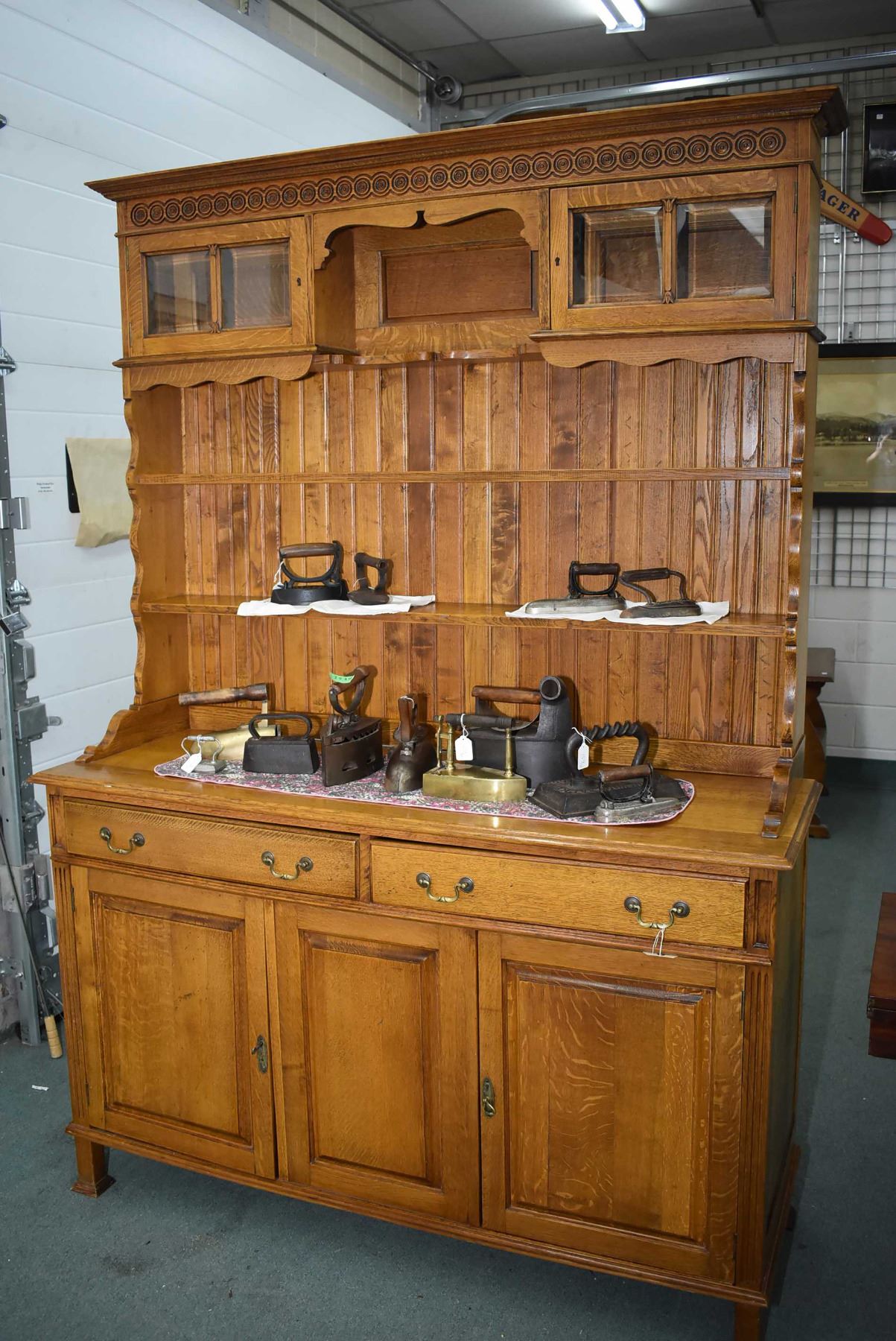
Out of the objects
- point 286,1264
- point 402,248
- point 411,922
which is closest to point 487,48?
point 402,248

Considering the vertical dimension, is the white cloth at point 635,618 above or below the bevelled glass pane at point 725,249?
below

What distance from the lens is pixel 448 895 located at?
90.2 inches

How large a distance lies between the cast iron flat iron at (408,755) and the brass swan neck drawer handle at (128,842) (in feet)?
1.85

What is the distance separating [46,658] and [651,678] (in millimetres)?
1868

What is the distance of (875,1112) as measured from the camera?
3.04m

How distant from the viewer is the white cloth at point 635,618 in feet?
7.78

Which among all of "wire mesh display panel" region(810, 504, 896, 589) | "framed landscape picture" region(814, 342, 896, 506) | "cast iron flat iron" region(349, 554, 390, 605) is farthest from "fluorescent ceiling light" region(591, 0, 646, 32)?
"cast iron flat iron" region(349, 554, 390, 605)

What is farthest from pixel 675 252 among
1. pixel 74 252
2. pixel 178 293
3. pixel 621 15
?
pixel 621 15

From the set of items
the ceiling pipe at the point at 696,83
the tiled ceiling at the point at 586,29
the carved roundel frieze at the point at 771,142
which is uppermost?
the tiled ceiling at the point at 586,29

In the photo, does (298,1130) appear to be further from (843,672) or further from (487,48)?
(487,48)

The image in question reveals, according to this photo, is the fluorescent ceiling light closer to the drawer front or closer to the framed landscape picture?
the framed landscape picture

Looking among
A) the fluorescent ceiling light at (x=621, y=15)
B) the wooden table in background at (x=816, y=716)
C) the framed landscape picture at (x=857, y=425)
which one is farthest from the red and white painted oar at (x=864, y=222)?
the wooden table in background at (x=816, y=716)

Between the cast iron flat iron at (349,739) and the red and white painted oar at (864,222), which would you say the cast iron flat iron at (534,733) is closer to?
the cast iron flat iron at (349,739)

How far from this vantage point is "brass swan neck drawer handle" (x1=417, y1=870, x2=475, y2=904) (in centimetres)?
227
